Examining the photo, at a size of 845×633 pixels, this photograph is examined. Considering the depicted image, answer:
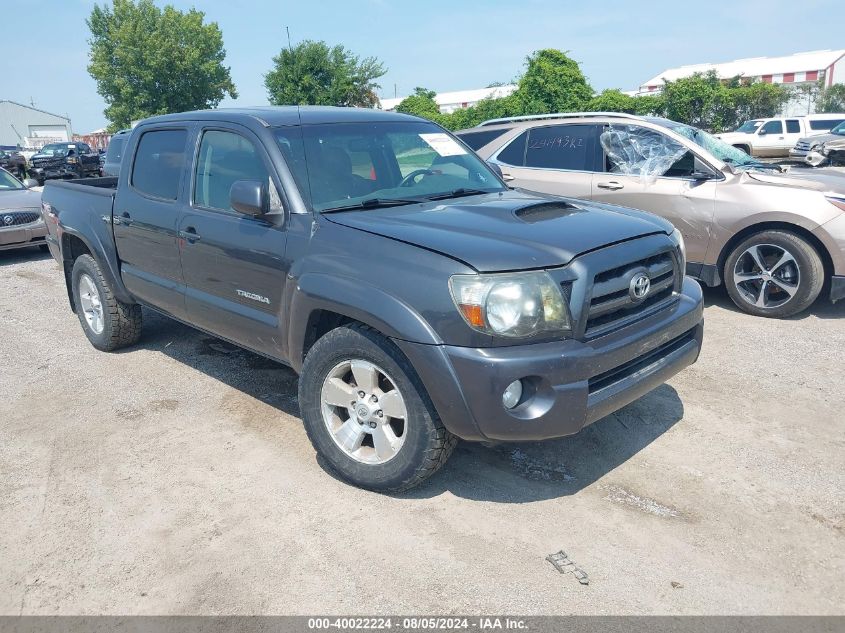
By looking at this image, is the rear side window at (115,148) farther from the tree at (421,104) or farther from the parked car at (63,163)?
the tree at (421,104)

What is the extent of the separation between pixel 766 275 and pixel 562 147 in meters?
2.39

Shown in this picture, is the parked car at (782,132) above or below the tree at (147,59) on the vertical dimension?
below

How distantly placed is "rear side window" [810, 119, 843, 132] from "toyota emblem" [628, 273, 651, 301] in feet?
82.4

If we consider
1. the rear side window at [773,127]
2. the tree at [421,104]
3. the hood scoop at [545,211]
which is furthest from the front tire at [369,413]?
the tree at [421,104]

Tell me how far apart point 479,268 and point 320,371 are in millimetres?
1026

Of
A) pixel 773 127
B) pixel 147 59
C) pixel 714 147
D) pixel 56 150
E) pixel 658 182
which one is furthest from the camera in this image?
pixel 147 59

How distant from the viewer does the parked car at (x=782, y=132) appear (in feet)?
78.1

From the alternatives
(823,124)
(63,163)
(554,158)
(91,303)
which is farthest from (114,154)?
(823,124)

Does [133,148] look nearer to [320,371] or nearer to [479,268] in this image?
[320,371]

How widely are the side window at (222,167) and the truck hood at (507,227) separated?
697 millimetres

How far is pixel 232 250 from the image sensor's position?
3834 mm

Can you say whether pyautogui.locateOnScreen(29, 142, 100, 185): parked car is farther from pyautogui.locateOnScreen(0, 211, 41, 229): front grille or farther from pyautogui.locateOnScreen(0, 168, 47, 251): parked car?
pyautogui.locateOnScreen(0, 211, 41, 229): front grille

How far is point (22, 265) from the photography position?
9750 mm

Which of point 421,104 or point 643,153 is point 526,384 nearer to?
point 643,153
